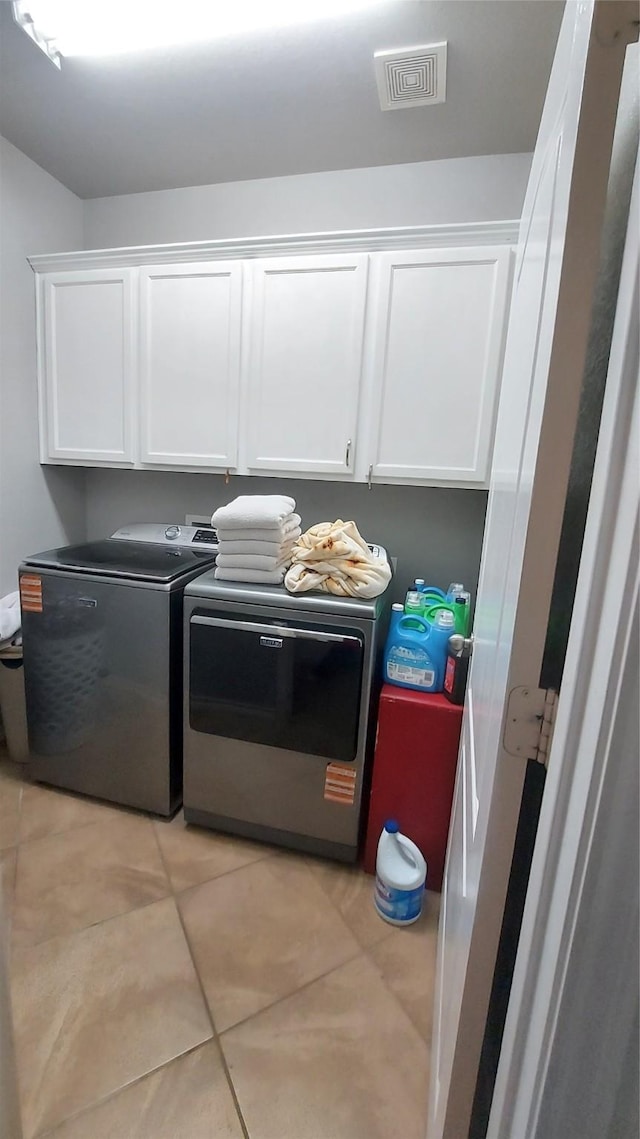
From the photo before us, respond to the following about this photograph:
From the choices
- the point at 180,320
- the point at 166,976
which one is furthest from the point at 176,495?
the point at 166,976

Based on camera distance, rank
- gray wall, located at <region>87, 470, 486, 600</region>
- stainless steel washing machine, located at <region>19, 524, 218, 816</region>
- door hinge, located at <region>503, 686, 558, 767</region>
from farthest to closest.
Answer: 1. gray wall, located at <region>87, 470, 486, 600</region>
2. stainless steel washing machine, located at <region>19, 524, 218, 816</region>
3. door hinge, located at <region>503, 686, 558, 767</region>

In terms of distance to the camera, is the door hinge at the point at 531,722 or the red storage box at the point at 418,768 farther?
the red storage box at the point at 418,768

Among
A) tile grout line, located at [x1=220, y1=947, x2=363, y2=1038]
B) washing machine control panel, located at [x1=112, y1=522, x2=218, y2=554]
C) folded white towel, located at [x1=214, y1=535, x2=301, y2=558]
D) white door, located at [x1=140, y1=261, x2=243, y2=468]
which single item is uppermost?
white door, located at [x1=140, y1=261, x2=243, y2=468]

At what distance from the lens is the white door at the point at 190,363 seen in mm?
1888

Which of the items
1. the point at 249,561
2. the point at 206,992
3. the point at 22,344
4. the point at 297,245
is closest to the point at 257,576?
the point at 249,561

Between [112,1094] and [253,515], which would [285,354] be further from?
[112,1094]

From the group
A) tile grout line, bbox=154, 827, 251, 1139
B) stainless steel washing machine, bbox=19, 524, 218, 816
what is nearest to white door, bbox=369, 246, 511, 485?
stainless steel washing machine, bbox=19, 524, 218, 816

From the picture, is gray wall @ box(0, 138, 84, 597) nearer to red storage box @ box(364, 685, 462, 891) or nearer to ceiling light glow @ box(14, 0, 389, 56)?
ceiling light glow @ box(14, 0, 389, 56)

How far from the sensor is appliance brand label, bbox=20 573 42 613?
5.91ft

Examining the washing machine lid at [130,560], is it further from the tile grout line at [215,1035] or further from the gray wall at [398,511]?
the tile grout line at [215,1035]

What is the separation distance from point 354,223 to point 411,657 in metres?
1.81

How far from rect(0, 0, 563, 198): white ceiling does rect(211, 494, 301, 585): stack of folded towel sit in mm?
1341

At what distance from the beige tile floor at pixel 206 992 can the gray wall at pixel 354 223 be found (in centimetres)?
127

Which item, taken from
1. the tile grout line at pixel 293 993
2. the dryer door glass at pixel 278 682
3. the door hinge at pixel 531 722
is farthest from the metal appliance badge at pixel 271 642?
the door hinge at pixel 531 722
